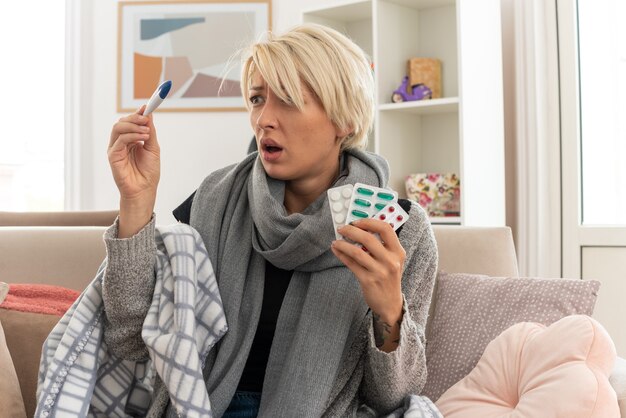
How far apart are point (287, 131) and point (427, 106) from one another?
1.88 meters

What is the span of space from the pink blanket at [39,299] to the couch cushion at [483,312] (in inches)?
33.3

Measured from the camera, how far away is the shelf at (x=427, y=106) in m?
3.22

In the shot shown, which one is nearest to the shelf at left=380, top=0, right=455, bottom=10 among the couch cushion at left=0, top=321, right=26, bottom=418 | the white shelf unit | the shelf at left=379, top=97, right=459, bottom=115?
the white shelf unit

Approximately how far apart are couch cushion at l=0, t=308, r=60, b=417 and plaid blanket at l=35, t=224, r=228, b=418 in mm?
210

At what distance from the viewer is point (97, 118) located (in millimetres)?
4363

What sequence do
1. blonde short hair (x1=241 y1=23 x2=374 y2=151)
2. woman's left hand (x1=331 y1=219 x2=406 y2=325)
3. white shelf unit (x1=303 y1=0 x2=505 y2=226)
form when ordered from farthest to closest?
white shelf unit (x1=303 y1=0 x2=505 y2=226)
blonde short hair (x1=241 y1=23 x2=374 y2=151)
woman's left hand (x1=331 y1=219 x2=406 y2=325)

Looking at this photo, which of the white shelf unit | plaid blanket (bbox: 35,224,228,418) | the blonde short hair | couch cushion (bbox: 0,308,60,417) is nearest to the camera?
plaid blanket (bbox: 35,224,228,418)

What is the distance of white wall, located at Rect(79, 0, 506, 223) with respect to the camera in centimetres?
423

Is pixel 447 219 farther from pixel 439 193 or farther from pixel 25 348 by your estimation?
pixel 25 348

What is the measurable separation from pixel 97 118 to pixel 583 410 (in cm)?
347

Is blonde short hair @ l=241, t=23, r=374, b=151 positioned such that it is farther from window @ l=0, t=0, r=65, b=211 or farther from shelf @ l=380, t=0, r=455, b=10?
window @ l=0, t=0, r=65, b=211

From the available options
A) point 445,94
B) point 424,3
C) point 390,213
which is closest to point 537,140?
point 445,94

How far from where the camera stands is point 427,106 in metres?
3.30

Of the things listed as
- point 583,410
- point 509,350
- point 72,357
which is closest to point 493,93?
point 509,350
